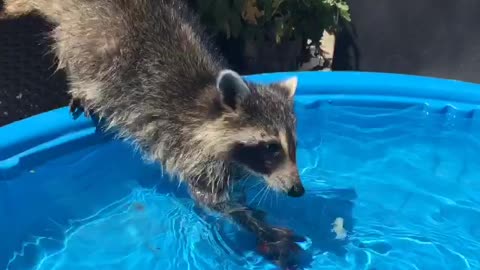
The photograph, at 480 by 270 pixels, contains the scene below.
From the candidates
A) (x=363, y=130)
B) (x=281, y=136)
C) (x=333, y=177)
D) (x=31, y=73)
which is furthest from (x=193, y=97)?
(x=31, y=73)

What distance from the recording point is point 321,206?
413cm

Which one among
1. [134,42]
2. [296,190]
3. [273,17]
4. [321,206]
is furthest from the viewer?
[273,17]

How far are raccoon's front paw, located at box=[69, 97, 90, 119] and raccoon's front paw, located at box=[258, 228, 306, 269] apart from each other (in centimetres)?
121

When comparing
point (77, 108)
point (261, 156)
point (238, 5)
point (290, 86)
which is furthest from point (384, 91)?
point (77, 108)

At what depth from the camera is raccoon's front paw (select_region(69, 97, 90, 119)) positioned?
14.2ft

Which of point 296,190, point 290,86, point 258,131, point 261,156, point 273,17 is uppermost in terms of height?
point 273,17

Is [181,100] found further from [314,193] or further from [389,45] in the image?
[389,45]

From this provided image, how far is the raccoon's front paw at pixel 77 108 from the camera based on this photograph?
4324 mm

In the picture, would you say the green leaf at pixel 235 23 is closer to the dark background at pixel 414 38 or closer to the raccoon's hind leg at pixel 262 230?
the dark background at pixel 414 38

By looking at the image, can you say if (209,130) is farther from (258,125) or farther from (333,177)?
(333,177)

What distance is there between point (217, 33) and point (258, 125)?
71.0 inches

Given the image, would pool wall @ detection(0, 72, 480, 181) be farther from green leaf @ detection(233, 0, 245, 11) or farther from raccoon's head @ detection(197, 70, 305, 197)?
raccoon's head @ detection(197, 70, 305, 197)

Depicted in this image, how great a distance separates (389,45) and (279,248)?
237cm

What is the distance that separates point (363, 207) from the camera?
4.13m
